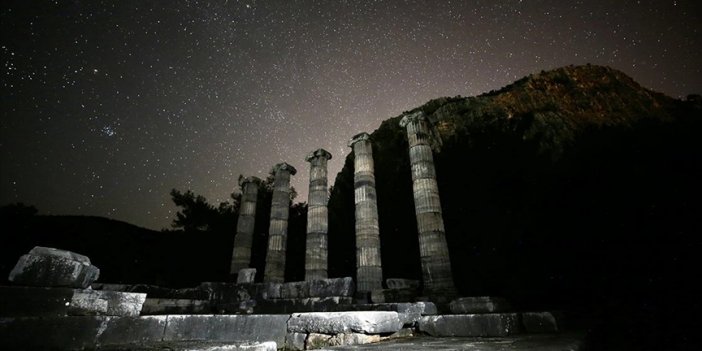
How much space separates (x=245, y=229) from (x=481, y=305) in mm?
12418

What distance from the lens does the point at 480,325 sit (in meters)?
5.14

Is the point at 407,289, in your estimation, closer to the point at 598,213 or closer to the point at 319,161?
the point at 319,161

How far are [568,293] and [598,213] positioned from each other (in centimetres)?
486

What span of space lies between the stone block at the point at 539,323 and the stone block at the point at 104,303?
6296mm

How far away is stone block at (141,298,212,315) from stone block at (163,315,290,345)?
353 cm

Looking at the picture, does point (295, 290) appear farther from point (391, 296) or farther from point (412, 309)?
point (412, 309)

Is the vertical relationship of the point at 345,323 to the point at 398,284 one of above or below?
below

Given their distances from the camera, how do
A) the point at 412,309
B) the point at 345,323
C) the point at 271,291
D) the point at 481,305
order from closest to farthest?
the point at 345,323, the point at 412,309, the point at 481,305, the point at 271,291

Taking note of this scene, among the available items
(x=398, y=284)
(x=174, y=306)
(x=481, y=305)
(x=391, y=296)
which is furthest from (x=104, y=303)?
(x=398, y=284)

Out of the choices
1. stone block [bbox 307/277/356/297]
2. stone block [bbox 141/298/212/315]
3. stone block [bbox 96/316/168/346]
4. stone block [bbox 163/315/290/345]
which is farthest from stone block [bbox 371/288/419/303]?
stone block [bbox 96/316/168/346]

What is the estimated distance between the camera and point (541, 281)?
11.6 metres

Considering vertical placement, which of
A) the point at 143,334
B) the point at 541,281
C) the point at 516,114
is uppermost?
the point at 516,114

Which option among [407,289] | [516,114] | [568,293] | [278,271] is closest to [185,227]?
[278,271]

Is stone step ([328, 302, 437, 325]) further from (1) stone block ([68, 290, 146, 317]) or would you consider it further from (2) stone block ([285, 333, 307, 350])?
(1) stone block ([68, 290, 146, 317])
